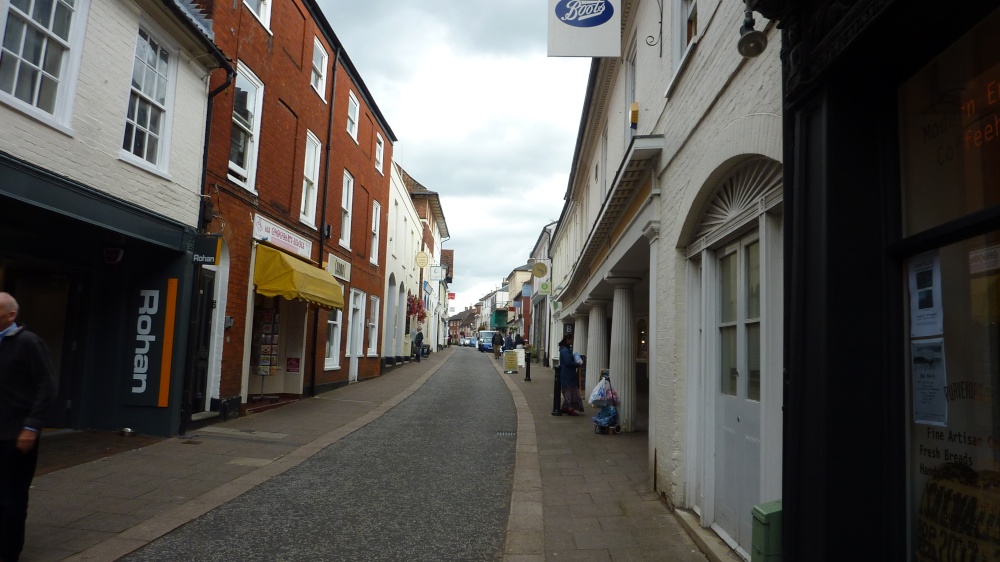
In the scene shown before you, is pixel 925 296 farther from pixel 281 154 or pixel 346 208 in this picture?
pixel 346 208

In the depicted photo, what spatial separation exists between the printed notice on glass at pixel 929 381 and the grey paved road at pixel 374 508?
3.17m

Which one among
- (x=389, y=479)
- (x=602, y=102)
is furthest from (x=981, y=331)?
(x=602, y=102)

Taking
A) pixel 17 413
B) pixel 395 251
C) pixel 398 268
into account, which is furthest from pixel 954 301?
pixel 398 268

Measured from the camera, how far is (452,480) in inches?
290

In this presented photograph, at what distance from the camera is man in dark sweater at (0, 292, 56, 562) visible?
4.20m

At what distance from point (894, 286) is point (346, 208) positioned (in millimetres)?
15688

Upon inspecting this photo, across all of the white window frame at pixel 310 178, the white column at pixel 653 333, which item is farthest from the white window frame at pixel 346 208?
the white column at pixel 653 333

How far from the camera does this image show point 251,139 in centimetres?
1154

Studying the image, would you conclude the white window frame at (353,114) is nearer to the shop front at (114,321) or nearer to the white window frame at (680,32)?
the shop front at (114,321)

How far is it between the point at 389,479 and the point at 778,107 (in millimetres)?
5470

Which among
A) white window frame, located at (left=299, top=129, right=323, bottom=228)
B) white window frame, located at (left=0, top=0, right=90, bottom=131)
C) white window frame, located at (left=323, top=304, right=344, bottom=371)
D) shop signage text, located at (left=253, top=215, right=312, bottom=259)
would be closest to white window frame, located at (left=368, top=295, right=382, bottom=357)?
white window frame, located at (left=323, top=304, right=344, bottom=371)

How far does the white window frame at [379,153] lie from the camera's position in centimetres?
2081

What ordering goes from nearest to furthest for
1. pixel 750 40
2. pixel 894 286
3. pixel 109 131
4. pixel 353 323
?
pixel 894 286 < pixel 750 40 < pixel 109 131 < pixel 353 323

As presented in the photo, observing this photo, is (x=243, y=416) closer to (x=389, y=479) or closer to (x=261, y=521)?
(x=389, y=479)
